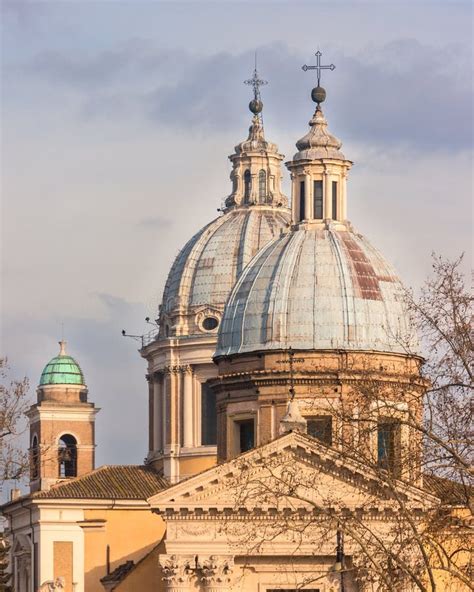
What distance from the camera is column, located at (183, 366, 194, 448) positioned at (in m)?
140

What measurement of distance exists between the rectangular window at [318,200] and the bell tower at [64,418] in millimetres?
31659

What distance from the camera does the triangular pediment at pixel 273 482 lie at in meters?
104

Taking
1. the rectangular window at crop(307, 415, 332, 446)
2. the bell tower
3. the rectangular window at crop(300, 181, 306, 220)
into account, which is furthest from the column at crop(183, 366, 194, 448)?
the rectangular window at crop(307, 415, 332, 446)

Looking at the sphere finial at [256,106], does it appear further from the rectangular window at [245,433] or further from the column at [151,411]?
the rectangular window at [245,433]

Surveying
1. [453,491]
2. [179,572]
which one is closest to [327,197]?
[179,572]

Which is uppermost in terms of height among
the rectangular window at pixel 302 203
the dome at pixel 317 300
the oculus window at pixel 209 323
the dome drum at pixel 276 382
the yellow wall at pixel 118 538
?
the rectangular window at pixel 302 203

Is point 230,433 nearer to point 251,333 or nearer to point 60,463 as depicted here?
point 251,333

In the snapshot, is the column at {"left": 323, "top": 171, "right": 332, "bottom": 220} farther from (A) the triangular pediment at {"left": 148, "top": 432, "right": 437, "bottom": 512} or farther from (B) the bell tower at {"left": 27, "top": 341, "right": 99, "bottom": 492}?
(B) the bell tower at {"left": 27, "top": 341, "right": 99, "bottom": 492}

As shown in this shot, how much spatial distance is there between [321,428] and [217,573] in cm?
524

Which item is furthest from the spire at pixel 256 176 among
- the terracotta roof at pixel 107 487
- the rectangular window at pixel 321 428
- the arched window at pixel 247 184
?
the rectangular window at pixel 321 428

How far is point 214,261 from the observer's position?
145m

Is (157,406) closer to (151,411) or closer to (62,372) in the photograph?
(151,411)

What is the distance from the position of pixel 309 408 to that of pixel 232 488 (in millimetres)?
5061

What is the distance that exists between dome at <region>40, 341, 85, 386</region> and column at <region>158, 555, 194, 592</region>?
47.3m
